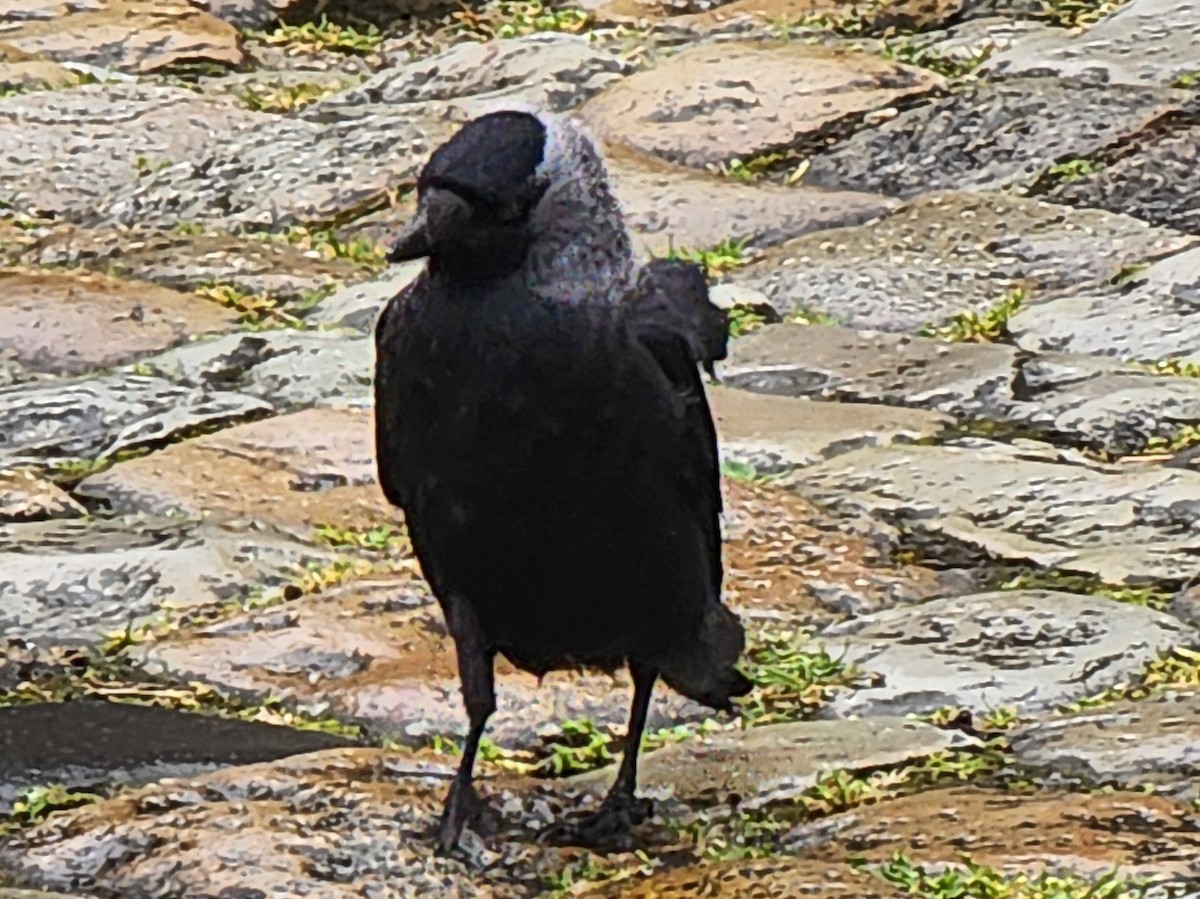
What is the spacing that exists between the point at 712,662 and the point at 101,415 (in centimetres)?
233

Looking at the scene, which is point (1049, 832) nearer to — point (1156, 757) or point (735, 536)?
point (1156, 757)

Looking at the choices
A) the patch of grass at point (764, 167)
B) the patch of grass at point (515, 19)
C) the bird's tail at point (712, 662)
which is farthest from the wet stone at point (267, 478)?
the patch of grass at point (515, 19)

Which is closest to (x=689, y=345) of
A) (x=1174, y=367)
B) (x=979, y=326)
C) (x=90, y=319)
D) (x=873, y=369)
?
(x=873, y=369)

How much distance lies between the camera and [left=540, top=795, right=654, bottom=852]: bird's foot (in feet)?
12.1

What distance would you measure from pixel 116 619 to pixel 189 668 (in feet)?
1.07

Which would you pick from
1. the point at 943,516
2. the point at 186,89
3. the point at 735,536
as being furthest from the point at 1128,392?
the point at 186,89

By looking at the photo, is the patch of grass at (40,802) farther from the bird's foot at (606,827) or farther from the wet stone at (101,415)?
the wet stone at (101,415)

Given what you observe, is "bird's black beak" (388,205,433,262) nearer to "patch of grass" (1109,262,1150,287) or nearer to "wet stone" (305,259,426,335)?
"wet stone" (305,259,426,335)

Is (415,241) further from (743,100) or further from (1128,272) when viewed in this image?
(743,100)

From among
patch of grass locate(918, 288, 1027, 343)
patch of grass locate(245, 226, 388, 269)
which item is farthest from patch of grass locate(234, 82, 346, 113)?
patch of grass locate(918, 288, 1027, 343)

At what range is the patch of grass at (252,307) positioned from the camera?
6.56 metres

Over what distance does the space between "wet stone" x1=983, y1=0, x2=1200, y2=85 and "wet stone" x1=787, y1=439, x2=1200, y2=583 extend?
263cm

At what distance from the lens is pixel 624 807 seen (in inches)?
148

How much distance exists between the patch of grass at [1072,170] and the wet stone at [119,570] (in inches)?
127
